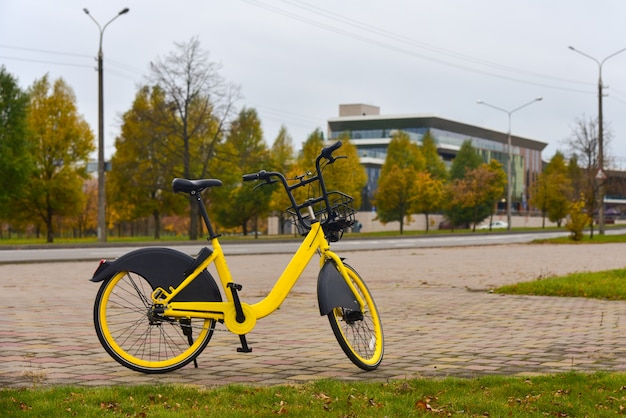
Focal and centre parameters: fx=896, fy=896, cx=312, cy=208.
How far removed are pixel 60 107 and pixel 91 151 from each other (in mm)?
3255

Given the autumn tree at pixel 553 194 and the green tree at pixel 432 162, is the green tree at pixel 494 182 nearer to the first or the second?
the green tree at pixel 432 162

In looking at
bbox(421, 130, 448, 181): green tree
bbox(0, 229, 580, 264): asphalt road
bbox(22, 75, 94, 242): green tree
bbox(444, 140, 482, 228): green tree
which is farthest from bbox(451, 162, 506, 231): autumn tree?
bbox(0, 229, 580, 264): asphalt road

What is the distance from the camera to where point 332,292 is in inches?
220

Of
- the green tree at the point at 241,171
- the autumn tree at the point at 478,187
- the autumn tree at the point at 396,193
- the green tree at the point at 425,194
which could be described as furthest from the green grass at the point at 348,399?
the autumn tree at the point at 478,187

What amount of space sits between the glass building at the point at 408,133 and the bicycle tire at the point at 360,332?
9010 centimetres

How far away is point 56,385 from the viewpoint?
503 cm

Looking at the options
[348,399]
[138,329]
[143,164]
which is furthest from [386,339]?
[143,164]

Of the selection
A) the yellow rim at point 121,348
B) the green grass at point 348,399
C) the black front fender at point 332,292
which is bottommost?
the green grass at point 348,399

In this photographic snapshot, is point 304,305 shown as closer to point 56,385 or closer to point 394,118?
point 56,385

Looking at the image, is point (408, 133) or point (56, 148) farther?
point (408, 133)

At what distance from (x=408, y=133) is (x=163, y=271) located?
325 feet

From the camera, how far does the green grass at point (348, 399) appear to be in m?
4.23

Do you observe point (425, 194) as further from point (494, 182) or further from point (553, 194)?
point (553, 194)

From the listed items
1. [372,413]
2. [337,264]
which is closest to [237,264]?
[337,264]
